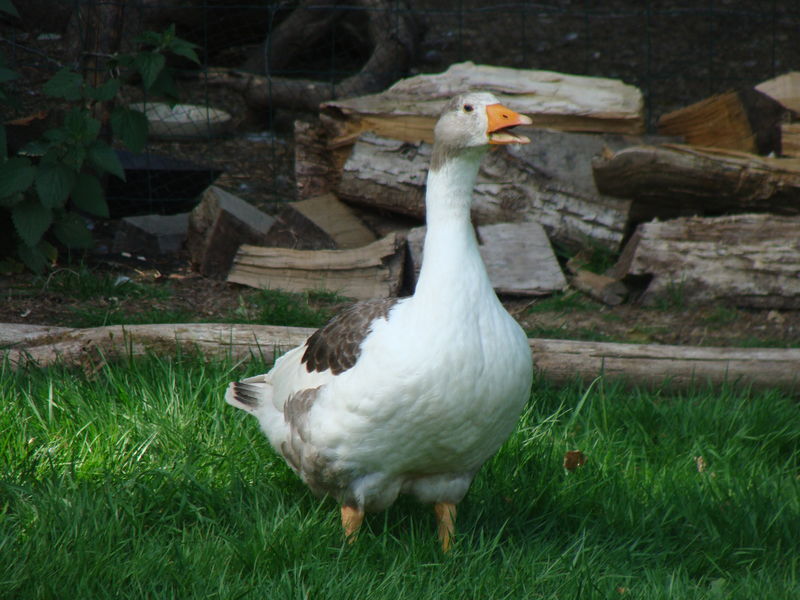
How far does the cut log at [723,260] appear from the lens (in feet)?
18.3

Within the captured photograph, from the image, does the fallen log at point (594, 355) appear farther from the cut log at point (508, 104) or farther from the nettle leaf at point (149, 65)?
the cut log at point (508, 104)

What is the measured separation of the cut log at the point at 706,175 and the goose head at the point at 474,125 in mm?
2999

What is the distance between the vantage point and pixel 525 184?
6.15m

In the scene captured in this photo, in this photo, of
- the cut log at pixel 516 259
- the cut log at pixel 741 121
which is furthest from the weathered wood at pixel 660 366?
the cut log at pixel 741 121

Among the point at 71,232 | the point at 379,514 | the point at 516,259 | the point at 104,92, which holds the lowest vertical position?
the point at 379,514

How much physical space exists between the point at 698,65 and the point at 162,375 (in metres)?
8.48

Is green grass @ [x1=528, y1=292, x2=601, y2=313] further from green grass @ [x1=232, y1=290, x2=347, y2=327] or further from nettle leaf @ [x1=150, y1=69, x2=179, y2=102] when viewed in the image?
nettle leaf @ [x1=150, y1=69, x2=179, y2=102]

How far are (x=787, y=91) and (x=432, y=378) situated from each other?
4678 mm

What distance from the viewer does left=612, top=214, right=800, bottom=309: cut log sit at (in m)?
5.58

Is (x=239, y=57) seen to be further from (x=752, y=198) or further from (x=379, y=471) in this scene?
(x=379, y=471)

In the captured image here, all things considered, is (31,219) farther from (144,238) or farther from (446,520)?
(446,520)

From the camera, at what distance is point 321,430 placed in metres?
2.97

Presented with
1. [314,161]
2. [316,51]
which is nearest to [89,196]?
[314,161]

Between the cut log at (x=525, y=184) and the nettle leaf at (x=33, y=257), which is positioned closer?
the nettle leaf at (x=33, y=257)
